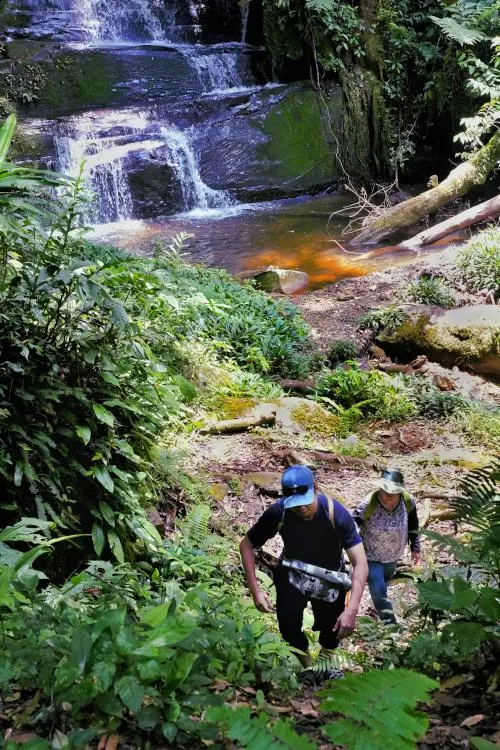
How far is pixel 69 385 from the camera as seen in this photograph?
3.89 metres

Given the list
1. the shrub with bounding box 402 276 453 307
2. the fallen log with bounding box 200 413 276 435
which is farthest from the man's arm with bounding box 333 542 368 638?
the shrub with bounding box 402 276 453 307

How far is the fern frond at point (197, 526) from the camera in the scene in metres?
4.50

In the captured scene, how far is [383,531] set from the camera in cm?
414

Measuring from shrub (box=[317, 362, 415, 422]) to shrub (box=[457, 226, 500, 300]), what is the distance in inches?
110

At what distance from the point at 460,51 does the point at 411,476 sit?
41.0ft

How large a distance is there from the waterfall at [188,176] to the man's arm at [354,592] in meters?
12.5

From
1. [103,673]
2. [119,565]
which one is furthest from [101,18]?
[103,673]

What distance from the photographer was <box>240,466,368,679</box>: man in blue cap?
350 centimetres

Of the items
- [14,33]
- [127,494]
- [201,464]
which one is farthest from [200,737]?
[14,33]

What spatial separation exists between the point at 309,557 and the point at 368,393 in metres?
4.24

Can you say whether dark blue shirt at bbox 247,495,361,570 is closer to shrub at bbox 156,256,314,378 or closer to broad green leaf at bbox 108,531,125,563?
broad green leaf at bbox 108,531,125,563

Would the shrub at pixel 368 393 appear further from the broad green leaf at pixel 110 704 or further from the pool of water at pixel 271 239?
the broad green leaf at pixel 110 704

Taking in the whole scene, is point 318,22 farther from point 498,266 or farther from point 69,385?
point 69,385

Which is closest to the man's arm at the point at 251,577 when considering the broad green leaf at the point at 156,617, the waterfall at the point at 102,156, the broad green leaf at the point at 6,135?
the broad green leaf at the point at 156,617
